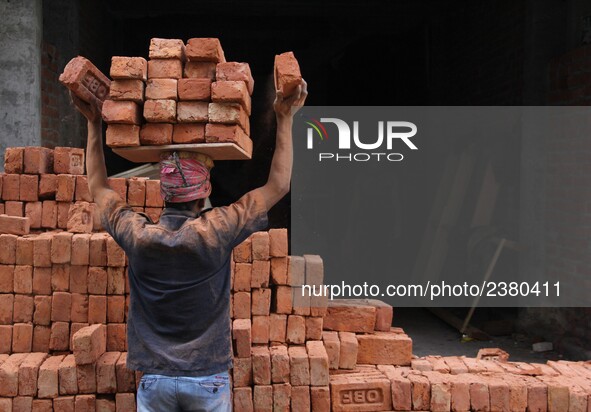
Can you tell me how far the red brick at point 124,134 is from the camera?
133 inches

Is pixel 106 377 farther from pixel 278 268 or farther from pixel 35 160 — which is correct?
pixel 35 160

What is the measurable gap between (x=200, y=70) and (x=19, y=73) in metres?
4.36

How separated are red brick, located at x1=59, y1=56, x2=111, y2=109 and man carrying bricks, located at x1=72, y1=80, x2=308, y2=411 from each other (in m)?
0.61

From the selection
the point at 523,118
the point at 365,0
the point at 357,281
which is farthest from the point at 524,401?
the point at 365,0

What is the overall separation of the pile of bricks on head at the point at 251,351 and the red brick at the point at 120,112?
1.63 m

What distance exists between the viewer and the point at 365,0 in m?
11.8

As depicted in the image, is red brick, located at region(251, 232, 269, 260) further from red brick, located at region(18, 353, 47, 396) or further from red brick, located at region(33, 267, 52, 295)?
red brick, located at region(18, 353, 47, 396)

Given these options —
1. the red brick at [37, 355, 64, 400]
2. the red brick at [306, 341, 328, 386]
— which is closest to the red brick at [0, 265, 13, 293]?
the red brick at [37, 355, 64, 400]

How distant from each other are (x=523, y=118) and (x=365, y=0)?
4190mm

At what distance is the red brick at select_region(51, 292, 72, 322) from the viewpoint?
482 centimetres

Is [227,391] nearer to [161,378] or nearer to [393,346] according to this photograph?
[161,378]

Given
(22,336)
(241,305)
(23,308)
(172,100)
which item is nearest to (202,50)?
(172,100)

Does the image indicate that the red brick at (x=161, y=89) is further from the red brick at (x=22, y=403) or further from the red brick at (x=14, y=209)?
the red brick at (x=14, y=209)

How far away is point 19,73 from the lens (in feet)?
23.5
